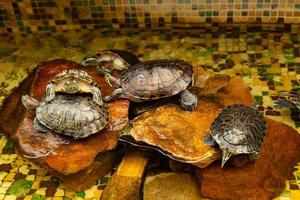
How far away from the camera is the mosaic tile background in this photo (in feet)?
9.82

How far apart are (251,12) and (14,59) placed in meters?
1.93

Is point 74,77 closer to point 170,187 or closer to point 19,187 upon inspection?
point 19,187

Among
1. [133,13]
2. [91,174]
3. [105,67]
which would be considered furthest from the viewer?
[133,13]

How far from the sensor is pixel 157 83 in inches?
113

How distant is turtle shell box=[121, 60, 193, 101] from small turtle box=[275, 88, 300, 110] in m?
0.66

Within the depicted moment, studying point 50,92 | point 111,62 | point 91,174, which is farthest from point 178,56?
point 91,174

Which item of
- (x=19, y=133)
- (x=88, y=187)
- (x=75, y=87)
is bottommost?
(x=88, y=187)

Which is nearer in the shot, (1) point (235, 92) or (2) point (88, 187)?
(2) point (88, 187)

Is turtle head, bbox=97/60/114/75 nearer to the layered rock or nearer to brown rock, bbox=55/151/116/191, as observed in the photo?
the layered rock

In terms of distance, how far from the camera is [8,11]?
13.1 feet

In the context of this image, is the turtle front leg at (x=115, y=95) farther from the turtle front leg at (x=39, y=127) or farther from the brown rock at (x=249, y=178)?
the brown rock at (x=249, y=178)

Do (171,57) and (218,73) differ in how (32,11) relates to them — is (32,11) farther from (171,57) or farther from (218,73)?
(218,73)

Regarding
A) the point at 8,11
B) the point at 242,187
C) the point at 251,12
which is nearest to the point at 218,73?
the point at 251,12

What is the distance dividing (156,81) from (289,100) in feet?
2.98
